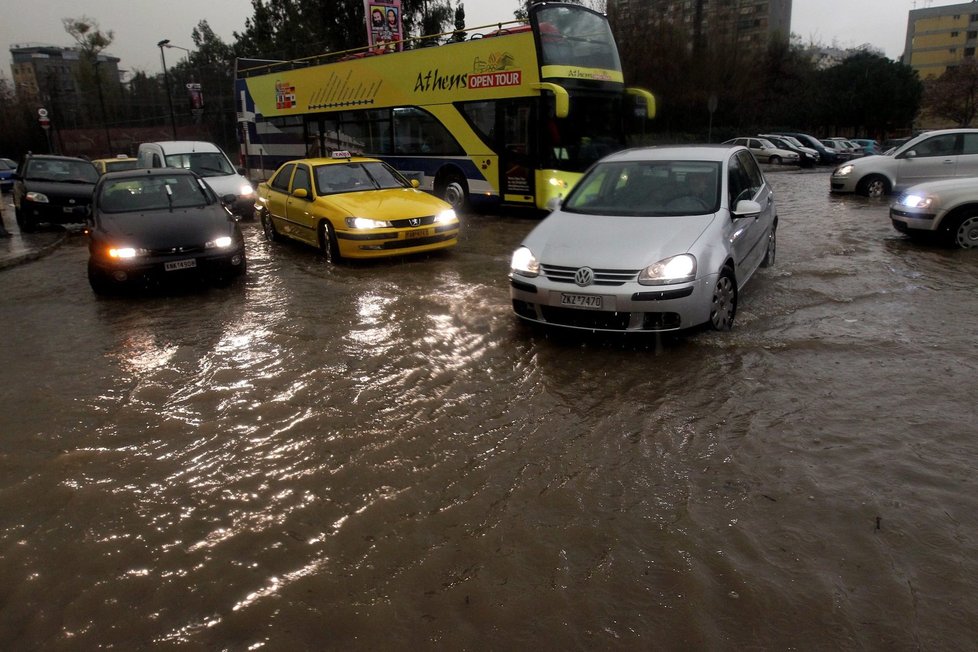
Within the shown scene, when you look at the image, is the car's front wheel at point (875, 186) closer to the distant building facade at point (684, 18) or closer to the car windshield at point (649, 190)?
the car windshield at point (649, 190)

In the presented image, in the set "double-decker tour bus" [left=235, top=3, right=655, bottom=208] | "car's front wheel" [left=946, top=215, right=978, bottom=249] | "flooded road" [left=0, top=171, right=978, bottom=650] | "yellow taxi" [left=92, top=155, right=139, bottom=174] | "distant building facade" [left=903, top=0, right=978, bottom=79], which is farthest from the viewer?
"distant building facade" [left=903, top=0, right=978, bottom=79]

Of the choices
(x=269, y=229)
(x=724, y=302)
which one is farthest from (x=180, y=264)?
(x=724, y=302)

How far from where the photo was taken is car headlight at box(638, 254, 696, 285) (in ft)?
18.9

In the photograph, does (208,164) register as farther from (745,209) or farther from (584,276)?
(745,209)

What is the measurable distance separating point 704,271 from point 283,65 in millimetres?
17600

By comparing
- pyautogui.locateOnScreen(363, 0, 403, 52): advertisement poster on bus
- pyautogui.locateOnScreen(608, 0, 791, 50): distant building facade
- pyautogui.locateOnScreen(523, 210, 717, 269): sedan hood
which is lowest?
pyautogui.locateOnScreen(523, 210, 717, 269): sedan hood

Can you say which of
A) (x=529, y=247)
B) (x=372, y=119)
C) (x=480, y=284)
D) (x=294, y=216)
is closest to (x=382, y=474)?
(x=529, y=247)

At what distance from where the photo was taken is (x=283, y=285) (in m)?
9.25

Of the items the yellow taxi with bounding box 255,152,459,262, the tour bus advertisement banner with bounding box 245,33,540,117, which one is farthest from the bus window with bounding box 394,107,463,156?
the yellow taxi with bounding box 255,152,459,262

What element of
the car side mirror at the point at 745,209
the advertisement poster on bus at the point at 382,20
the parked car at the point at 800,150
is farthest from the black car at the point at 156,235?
the parked car at the point at 800,150

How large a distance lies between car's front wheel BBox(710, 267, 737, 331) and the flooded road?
0.22 m

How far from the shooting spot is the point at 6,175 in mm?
31484

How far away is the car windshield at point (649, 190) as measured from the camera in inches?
265

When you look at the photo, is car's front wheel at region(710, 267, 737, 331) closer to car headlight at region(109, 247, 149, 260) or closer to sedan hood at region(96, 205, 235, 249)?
sedan hood at region(96, 205, 235, 249)
